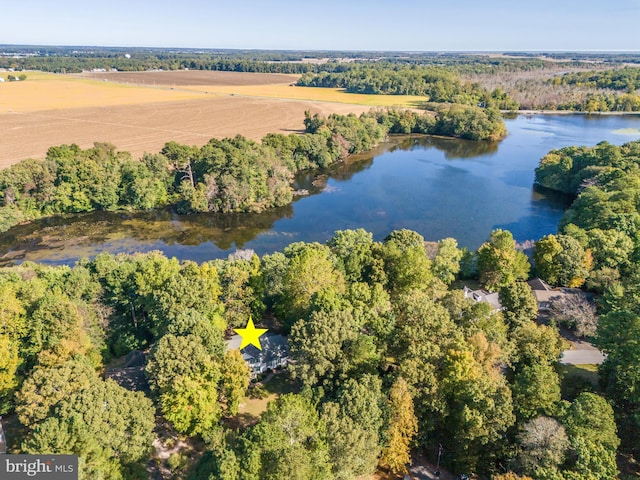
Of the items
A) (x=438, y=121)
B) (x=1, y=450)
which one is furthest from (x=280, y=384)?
(x=438, y=121)

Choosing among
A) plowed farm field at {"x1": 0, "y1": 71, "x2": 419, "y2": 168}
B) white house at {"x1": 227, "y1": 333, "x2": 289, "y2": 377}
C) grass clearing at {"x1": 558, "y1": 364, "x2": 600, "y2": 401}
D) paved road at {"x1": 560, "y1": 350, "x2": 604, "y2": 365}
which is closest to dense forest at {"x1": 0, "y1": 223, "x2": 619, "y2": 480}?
grass clearing at {"x1": 558, "y1": 364, "x2": 600, "y2": 401}

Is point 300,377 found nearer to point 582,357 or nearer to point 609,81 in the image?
point 582,357

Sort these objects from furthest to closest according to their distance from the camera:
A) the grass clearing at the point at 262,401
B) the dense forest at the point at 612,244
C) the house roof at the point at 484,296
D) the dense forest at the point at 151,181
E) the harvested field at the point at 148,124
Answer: the harvested field at the point at 148,124 → the dense forest at the point at 151,181 → the house roof at the point at 484,296 → the grass clearing at the point at 262,401 → the dense forest at the point at 612,244

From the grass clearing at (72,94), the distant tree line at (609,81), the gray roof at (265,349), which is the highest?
the distant tree line at (609,81)

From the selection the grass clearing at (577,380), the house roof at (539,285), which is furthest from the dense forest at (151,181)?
the grass clearing at (577,380)

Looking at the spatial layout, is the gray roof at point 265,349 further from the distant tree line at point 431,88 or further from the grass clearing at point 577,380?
the distant tree line at point 431,88

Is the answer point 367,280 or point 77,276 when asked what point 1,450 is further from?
point 367,280
